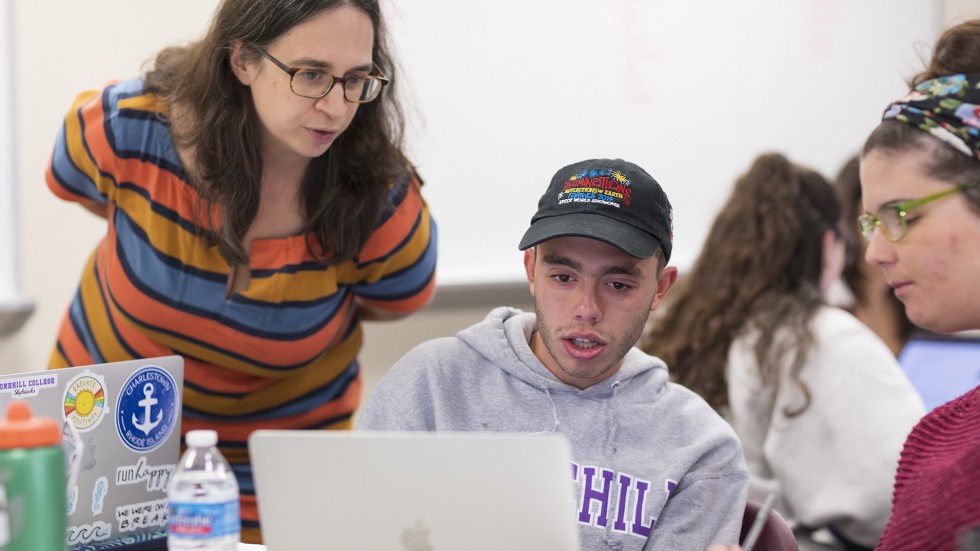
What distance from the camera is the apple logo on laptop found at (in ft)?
3.73

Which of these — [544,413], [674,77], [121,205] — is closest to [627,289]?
[544,413]

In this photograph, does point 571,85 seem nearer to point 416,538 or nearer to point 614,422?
point 614,422

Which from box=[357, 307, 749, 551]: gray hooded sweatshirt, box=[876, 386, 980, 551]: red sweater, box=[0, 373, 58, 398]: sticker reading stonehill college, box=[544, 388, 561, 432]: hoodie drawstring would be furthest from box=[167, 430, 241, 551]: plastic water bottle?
box=[876, 386, 980, 551]: red sweater

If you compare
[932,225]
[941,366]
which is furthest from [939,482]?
[941,366]

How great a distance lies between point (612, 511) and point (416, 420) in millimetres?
316

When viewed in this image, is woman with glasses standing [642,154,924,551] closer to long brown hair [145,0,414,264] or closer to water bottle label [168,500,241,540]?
long brown hair [145,0,414,264]

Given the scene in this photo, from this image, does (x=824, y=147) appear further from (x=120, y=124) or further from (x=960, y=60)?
(x=120, y=124)

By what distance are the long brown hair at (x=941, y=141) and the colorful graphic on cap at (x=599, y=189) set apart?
348 millimetres

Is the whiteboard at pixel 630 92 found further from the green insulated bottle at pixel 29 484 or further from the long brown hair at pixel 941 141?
the green insulated bottle at pixel 29 484

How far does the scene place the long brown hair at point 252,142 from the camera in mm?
1755

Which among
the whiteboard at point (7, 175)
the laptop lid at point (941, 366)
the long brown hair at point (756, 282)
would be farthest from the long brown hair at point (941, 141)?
the whiteboard at point (7, 175)

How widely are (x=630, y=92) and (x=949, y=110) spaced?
81.5 inches

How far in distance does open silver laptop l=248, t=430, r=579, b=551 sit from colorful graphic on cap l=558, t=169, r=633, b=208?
0.52m

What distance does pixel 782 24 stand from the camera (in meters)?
3.66
